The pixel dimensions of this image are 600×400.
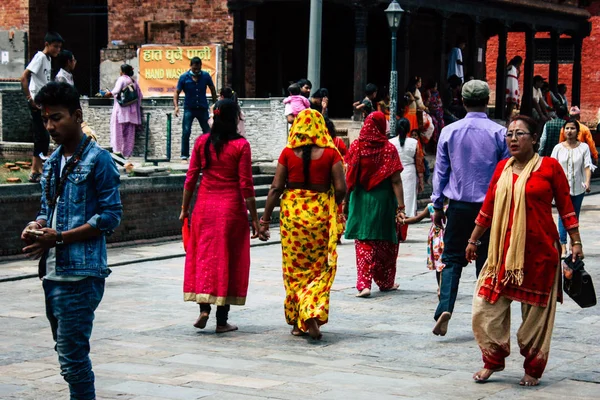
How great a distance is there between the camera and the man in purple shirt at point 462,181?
8594mm

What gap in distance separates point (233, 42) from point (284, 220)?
14.4 metres

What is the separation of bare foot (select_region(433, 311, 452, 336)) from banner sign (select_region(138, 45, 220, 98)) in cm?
1517

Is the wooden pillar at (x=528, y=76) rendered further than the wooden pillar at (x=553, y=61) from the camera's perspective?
No

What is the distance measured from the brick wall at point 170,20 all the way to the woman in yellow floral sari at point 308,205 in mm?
14565

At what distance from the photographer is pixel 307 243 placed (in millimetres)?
9164

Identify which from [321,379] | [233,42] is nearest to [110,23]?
[233,42]

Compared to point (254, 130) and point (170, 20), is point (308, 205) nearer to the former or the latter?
point (254, 130)

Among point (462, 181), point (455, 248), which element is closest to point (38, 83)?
point (462, 181)

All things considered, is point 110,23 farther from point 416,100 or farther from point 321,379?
point 321,379

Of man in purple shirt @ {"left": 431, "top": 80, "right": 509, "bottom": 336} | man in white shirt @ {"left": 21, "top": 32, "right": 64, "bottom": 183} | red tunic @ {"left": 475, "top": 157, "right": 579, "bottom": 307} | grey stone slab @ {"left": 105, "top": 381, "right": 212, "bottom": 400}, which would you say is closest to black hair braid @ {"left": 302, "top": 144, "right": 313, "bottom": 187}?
man in purple shirt @ {"left": 431, "top": 80, "right": 509, "bottom": 336}

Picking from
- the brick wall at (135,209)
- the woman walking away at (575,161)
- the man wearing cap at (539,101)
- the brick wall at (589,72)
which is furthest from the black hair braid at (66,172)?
the brick wall at (589,72)

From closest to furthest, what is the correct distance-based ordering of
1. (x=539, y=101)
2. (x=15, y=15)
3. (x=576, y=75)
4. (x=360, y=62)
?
(x=360, y=62) → (x=15, y=15) → (x=539, y=101) → (x=576, y=75)

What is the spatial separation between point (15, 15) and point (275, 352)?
19.6 meters

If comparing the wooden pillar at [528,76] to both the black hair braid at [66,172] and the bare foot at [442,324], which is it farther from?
the black hair braid at [66,172]
